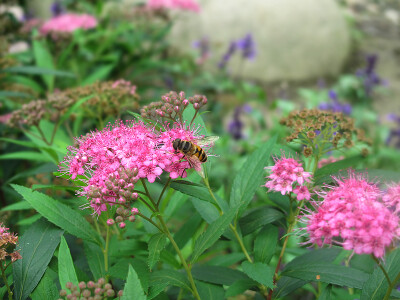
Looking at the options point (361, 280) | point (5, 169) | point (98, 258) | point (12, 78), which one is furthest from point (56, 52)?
point (361, 280)

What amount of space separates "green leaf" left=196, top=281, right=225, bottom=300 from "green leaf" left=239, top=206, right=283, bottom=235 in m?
0.23

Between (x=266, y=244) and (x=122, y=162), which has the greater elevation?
(x=122, y=162)

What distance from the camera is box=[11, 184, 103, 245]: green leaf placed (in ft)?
4.85

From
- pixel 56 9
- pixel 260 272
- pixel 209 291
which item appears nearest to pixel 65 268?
pixel 209 291

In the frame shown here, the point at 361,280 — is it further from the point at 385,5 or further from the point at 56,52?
the point at 385,5

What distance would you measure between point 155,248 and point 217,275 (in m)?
0.40

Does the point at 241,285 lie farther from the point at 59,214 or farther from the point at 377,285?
the point at 59,214

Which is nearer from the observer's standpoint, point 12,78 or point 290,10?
point 12,78

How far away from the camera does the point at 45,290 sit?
1.44 m

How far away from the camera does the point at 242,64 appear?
7.34 meters

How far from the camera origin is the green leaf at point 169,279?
1.43 meters

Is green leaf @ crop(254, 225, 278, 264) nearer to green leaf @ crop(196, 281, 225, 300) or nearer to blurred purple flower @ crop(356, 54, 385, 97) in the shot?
green leaf @ crop(196, 281, 225, 300)

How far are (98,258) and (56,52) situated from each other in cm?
294

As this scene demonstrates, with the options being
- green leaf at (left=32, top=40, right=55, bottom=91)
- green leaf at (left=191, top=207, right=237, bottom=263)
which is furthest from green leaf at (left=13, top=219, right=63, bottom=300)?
green leaf at (left=32, top=40, right=55, bottom=91)
